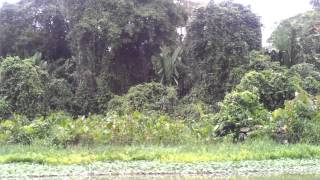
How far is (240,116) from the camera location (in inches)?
584

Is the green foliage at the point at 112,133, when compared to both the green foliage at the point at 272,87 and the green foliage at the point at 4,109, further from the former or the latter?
the green foliage at the point at 4,109

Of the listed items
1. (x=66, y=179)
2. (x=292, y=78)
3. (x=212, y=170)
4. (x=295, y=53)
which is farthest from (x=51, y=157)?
(x=295, y=53)

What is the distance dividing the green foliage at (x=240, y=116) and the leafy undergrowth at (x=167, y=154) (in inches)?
68.8

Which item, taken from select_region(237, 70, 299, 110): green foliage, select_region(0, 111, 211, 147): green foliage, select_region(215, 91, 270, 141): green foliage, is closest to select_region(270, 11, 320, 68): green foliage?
select_region(237, 70, 299, 110): green foliage

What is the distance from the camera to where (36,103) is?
22.1m

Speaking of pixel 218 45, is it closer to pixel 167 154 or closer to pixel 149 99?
pixel 149 99

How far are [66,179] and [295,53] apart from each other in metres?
17.5

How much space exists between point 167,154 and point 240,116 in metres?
4.05

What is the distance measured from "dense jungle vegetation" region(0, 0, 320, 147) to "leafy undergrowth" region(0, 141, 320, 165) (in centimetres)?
164

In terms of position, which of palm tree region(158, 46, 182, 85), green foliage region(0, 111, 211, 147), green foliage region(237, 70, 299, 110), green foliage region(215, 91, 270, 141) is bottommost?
green foliage region(0, 111, 211, 147)

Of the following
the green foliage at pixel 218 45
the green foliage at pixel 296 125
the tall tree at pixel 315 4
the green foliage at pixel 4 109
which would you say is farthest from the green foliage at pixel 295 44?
the green foliage at pixel 4 109

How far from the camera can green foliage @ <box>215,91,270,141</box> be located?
1468cm

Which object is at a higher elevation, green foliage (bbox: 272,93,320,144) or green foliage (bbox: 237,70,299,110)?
green foliage (bbox: 237,70,299,110)

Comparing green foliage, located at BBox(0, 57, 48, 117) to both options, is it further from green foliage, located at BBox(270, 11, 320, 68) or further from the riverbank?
green foliage, located at BBox(270, 11, 320, 68)
